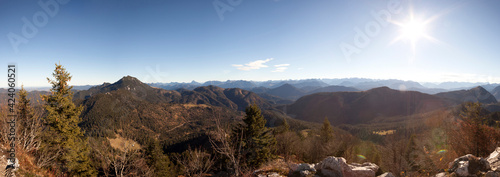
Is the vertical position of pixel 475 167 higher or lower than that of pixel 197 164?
higher

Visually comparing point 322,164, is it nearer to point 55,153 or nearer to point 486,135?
point 486,135

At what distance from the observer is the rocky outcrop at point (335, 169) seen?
13371mm

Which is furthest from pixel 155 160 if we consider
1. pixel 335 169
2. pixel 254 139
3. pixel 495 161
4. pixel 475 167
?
pixel 495 161

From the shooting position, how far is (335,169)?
14023mm

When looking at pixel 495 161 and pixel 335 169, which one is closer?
pixel 495 161

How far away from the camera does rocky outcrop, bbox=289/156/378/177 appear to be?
13371mm

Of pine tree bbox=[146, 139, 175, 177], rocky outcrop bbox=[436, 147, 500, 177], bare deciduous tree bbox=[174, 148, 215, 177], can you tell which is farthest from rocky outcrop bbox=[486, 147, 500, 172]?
pine tree bbox=[146, 139, 175, 177]

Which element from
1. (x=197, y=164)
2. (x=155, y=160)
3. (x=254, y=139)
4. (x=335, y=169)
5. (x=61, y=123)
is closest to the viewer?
(x=335, y=169)

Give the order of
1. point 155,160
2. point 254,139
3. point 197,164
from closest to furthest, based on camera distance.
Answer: point 197,164 → point 254,139 → point 155,160

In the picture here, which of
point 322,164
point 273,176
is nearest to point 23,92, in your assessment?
point 273,176

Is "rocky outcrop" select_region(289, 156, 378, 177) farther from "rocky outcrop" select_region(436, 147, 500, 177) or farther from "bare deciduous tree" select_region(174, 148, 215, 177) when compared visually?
"bare deciduous tree" select_region(174, 148, 215, 177)

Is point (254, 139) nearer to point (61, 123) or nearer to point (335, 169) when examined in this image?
point (335, 169)

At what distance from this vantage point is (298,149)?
131ft

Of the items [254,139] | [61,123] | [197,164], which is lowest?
[197,164]
